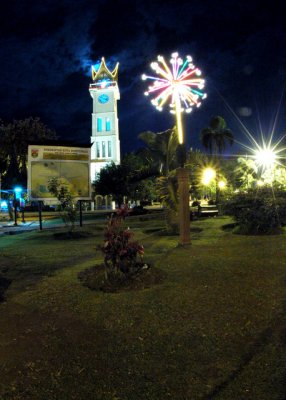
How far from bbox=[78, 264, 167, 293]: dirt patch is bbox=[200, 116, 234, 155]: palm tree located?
4320cm

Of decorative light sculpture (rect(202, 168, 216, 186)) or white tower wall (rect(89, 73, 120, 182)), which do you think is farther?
white tower wall (rect(89, 73, 120, 182))

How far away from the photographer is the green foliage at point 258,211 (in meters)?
14.6

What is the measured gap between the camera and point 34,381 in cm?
376

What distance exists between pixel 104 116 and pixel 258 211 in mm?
77697

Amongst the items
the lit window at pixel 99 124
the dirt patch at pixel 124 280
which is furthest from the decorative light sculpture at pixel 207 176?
the lit window at pixel 99 124

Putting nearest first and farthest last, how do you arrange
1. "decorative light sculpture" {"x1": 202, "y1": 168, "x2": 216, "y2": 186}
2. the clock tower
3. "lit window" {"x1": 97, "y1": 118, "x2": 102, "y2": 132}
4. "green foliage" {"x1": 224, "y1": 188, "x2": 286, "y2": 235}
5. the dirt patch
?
the dirt patch
"green foliage" {"x1": 224, "y1": 188, "x2": 286, "y2": 235}
"decorative light sculpture" {"x1": 202, "y1": 168, "x2": 216, "y2": 186}
the clock tower
"lit window" {"x1": 97, "y1": 118, "x2": 102, "y2": 132}

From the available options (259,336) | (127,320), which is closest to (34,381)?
(127,320)

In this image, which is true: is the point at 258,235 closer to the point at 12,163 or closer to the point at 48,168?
the point at 48,168

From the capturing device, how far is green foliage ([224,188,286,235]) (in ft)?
47.9

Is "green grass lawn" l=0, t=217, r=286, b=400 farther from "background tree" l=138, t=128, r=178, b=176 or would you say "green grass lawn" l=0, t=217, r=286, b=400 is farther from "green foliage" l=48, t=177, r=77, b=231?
"background tree" l=138, t=128, r=178, b=176

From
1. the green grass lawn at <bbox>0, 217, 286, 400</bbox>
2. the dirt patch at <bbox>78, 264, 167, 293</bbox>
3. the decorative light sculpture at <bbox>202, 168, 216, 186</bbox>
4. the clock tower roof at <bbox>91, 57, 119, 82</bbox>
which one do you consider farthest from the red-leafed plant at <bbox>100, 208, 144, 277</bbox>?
the clock tower roof at <bbox>91, 57, 119, 82</bbox>

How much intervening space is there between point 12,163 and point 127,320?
46203mm

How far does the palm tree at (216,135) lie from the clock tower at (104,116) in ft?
131

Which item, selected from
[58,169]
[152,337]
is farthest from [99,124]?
[152,337]
